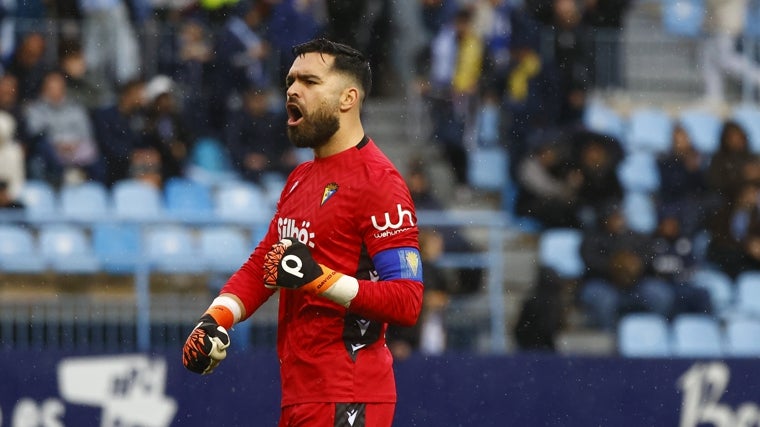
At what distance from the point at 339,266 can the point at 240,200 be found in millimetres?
7245

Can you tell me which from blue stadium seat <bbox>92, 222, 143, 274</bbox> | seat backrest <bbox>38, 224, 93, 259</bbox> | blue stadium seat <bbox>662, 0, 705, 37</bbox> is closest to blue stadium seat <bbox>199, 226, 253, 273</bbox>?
blue stadium seat <bbox>92, 222, 143, 274</bbox>

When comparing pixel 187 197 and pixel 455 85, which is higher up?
pixel 455 85

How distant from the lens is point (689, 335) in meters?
12.4

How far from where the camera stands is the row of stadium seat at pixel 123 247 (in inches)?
443

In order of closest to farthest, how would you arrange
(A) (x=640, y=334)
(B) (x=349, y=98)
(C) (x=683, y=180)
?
1. (B) (x=349, y=98)
2. (A) (x=640, y=334)
3. (C) (x=683, y=180)

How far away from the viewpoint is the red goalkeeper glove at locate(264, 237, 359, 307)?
540 centimetres

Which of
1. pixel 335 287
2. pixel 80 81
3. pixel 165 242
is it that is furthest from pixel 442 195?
pixel 335 287

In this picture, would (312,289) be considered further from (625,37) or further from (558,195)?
(625,37)

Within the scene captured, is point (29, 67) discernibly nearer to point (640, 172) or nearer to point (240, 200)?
point (240, 200)

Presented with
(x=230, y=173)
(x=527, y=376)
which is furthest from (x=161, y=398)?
(x=230, y=173)

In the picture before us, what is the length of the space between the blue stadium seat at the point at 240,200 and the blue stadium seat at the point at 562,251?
7.32ft

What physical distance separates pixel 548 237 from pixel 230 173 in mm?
2702

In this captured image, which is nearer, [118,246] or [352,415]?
[352,415]

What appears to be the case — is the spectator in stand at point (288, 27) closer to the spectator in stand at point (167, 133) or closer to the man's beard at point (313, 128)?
the spectator in stand at point (167, 133)
